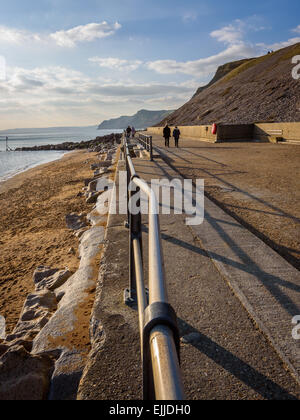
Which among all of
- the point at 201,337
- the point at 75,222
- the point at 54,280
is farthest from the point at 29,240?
the point at 201,337

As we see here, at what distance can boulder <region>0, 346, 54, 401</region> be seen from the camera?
1.83 meters

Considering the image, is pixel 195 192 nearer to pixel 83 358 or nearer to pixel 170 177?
pixel 170 177

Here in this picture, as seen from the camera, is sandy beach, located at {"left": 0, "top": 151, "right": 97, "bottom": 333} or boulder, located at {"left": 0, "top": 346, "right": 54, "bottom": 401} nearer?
boulder, located at {"left": 0, "top": 346, "right": 54, "bottom": 401}

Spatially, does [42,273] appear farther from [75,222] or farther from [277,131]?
[277,131]

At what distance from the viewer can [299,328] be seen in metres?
2.10

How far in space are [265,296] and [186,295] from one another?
69cm

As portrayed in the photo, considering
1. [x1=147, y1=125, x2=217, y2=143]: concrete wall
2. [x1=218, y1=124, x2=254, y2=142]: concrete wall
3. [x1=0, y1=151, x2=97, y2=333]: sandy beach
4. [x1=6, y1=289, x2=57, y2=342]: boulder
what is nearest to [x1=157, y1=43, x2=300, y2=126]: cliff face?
[x1=218, y1=124, x2=254, y2=142]: concrete wall

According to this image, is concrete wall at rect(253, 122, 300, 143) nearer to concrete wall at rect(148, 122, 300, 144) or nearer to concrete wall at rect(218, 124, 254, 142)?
concrete wall at rect(148, 122, 300, 144)

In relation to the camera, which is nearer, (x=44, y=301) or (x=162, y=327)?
(x=162, y=327)

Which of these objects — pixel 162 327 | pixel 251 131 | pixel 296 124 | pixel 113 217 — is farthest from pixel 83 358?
pixel 251 131

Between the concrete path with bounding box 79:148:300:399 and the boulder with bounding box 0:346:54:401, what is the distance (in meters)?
0.35

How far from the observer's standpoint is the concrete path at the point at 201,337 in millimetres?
1653

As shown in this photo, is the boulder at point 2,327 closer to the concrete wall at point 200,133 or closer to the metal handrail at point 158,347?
the metal handrail at point 158,347

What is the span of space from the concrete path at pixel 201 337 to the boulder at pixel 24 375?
346 mm
